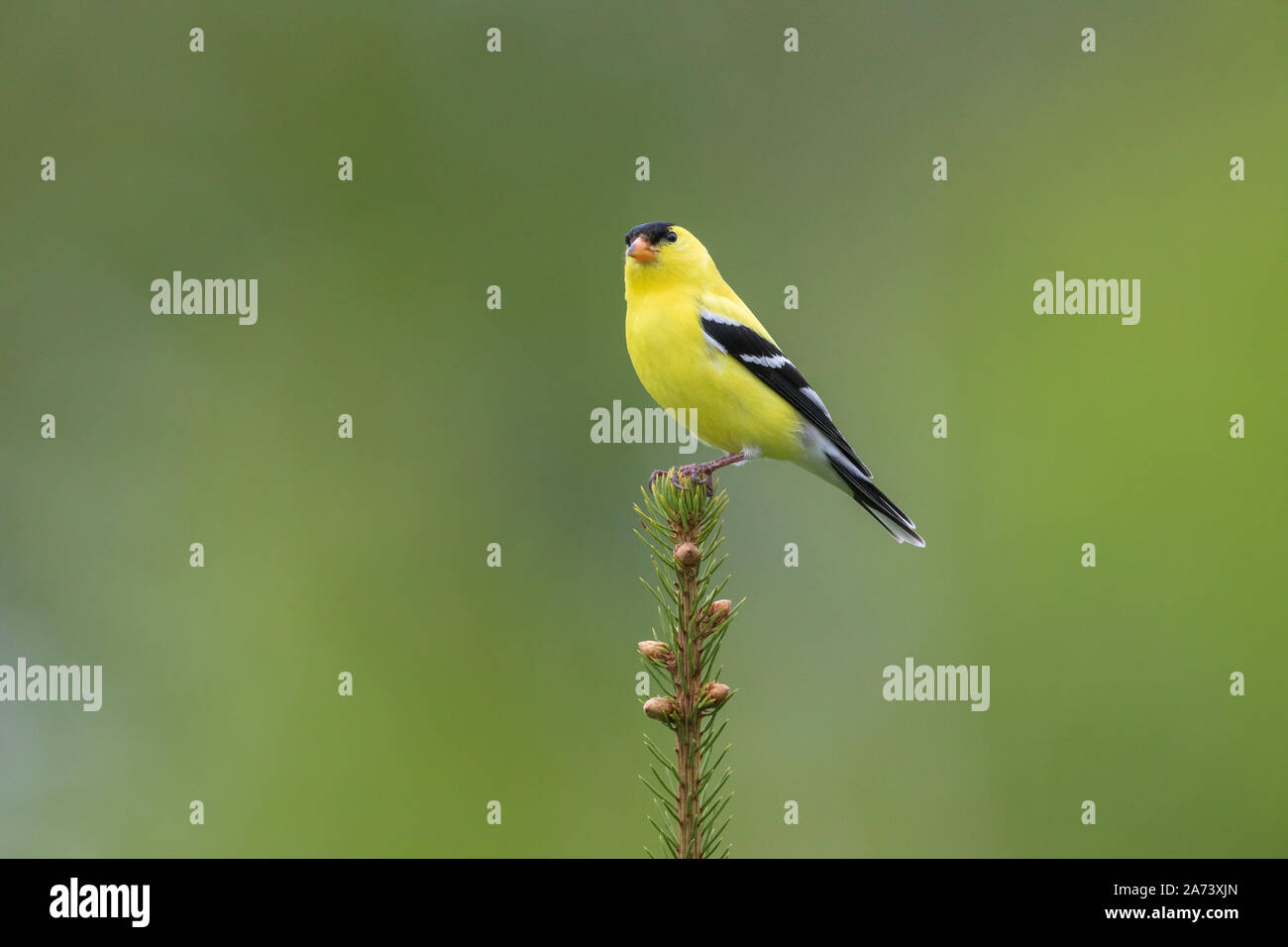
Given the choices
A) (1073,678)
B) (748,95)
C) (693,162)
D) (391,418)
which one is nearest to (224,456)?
(391,418)

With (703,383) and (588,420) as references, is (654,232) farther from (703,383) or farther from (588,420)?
(588,420)

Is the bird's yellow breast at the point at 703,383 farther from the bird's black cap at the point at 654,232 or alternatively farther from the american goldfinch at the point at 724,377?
the bird's black cap at the point at 654,232

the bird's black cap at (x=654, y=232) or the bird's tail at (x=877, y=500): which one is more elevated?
the bird's black cap at (x=654, y=232)

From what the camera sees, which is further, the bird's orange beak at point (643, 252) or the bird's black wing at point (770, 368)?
the bird's orange beak at point (643, 252)

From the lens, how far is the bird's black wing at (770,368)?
446 cm

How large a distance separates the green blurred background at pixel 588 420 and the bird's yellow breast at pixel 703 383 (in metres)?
1.71

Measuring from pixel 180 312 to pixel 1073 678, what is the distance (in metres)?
5.80

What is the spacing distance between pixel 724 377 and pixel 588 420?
2086mm

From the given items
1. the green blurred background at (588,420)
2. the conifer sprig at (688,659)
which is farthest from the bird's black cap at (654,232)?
the conifer sprig at (688,659)

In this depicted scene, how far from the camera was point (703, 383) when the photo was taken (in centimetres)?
437

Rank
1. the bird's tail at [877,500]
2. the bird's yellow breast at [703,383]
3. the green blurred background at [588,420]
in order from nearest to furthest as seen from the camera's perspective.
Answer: the bird's yellow breast at [703,383]
the bird's tail at [877,500]
the green blurred background at [588,420]

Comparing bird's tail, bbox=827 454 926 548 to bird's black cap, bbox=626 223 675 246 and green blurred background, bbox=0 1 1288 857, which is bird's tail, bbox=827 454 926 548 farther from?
green blurred background, bbox=0 1 1288 857

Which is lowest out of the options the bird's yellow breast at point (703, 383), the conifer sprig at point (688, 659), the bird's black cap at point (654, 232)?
the conifer sprig at point (688, 659)

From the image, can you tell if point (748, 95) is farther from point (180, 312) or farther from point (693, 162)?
point (180, 312)
